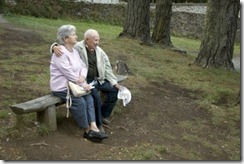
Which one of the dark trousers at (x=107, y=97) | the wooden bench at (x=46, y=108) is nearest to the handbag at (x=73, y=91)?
the wooden bench at (x=46, y=108)

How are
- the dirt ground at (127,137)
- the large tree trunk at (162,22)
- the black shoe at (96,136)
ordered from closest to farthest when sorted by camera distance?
the dirt ground at (127,137) < the black shoe at (96,136) < the large tree trunk at (162,22)

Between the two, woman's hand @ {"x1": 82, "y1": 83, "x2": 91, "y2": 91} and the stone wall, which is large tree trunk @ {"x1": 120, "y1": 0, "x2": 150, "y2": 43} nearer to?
woman's hand @ {"x1": 82, "y1": 83, "x2": 91, "y2": 91}

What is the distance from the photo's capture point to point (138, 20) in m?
13.9

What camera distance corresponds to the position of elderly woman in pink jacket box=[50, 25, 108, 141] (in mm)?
Answer: 4957

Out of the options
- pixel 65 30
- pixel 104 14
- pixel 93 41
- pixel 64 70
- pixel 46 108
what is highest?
pixel 65 30

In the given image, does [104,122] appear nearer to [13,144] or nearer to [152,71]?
[13,144]

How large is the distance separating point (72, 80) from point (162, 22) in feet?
32.7

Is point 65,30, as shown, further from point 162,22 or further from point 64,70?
point 162,22

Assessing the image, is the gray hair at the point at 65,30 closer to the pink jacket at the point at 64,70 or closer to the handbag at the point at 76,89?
the pink jacket at the point at 64,70

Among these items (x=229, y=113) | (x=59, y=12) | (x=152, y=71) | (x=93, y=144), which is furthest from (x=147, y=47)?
(x=59, y=12)

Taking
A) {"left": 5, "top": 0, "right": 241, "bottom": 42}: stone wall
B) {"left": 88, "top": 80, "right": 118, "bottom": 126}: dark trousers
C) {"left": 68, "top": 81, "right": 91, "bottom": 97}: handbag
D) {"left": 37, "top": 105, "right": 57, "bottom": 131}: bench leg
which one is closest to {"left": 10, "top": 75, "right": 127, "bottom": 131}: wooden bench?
{"left": 37, "top": 105, "right": 57, "bottom": 131}: bench leg

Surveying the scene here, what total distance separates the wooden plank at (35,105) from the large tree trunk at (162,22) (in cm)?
999

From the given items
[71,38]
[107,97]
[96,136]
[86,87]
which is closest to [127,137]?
[96,136]

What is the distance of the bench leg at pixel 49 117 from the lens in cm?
489
